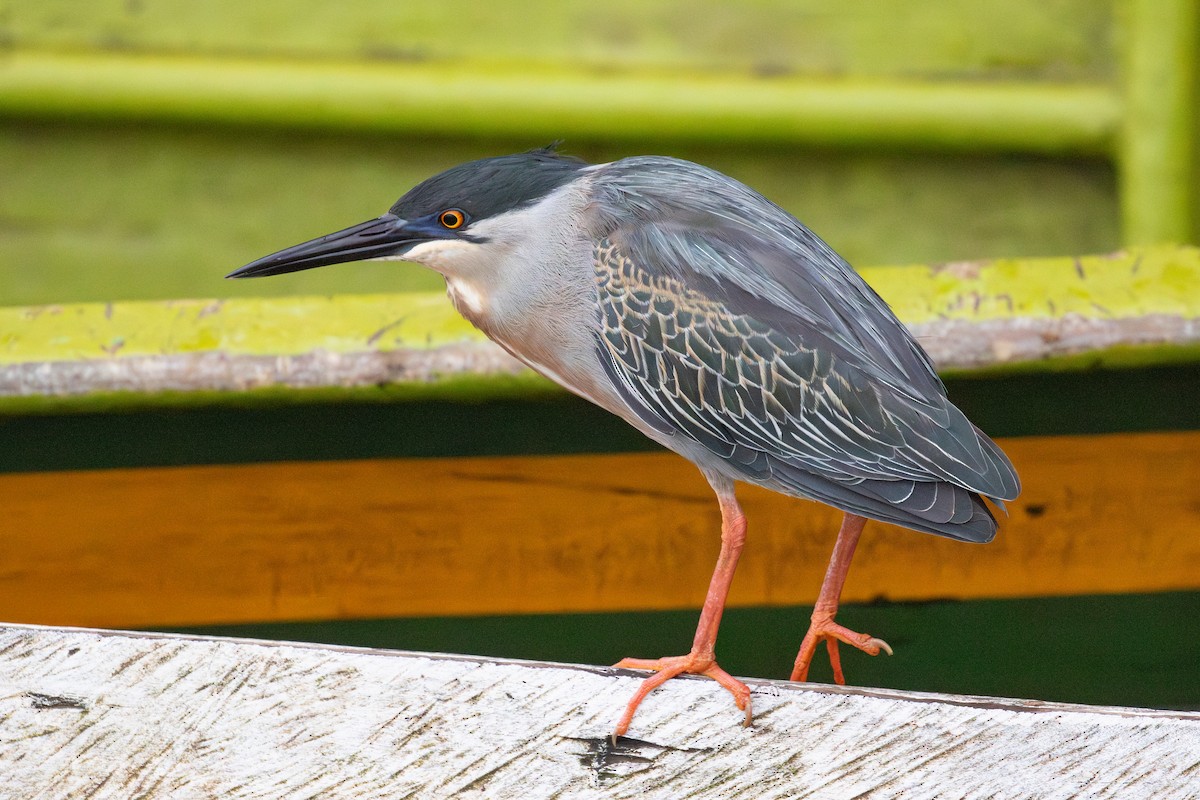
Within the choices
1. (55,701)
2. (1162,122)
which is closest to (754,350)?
(55,701)

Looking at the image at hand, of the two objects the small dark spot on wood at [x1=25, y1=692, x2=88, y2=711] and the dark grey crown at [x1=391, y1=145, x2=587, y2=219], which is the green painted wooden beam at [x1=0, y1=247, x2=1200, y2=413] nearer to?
the dark grey crown at [x1=391, y1=145, x2=587, y2=219]

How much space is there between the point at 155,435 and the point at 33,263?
0.48 meters

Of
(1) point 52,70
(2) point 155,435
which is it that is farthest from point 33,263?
(2) point 155,435

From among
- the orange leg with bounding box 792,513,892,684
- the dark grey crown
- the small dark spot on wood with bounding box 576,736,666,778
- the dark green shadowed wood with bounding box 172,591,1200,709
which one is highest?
the dark grey crown

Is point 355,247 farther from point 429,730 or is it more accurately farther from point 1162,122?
point 1162,122

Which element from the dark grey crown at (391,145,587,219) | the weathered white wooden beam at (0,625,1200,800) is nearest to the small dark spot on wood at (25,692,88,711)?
the weathered white wooden beam at (0,625,1200,800)

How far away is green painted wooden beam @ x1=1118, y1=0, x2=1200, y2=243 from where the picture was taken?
151 cm

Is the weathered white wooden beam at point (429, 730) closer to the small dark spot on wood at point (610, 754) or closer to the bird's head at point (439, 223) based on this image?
the small dark spot on wood at point (610, 754)

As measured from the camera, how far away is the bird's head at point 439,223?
1008 mm

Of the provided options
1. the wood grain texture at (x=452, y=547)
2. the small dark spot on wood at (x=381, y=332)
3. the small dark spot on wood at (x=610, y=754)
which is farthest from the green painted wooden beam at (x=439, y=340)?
the small dark spot on wood at (x=610, y=754)

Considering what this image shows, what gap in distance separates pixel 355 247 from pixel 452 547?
1.49 ft

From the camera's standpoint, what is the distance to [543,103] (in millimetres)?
1605

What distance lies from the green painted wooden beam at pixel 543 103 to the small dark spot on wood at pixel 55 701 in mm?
925

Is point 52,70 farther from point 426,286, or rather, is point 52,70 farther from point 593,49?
point 593,49
